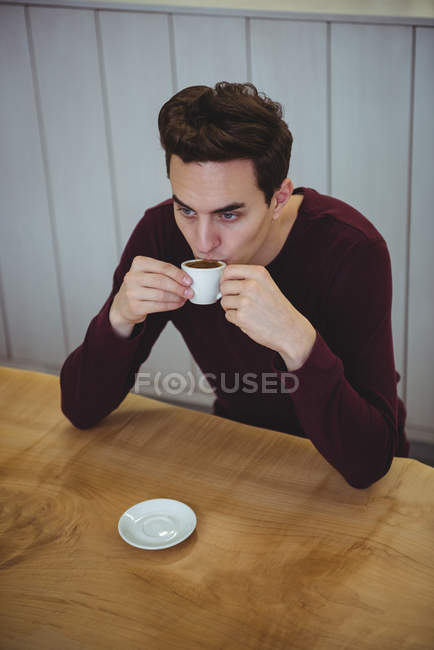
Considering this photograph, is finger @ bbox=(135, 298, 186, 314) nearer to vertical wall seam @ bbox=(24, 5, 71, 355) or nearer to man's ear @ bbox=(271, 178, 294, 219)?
man's ear @ bbox=(271, 178, 294, 219)

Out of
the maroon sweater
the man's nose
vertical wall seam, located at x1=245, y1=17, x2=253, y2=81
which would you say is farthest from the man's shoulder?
vertical wall seam, located at x1=245, y1=17, x2=253, y2=81

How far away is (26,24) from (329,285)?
1.62m

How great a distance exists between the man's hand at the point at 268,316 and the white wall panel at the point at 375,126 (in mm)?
1069

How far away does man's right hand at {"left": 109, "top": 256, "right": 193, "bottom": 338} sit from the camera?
1.12 metres

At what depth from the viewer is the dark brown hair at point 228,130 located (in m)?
1.10

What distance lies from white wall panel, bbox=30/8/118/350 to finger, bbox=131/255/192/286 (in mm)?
1286

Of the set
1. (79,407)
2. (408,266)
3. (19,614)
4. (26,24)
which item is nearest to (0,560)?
(19,614)

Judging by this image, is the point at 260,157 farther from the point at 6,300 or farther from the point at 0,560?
the point at 6,300

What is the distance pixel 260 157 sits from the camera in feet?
3.74

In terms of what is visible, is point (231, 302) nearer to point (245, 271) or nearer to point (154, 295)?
point (245, 271)

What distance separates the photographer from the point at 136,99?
2199mm

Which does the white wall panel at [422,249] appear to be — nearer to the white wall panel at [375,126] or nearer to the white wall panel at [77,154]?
the white wall panel at [375,126]

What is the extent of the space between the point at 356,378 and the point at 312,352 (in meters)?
0.18

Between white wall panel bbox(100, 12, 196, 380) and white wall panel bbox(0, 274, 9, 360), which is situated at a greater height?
white wall panel bbox(100, 12, 196, 380)
